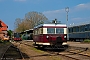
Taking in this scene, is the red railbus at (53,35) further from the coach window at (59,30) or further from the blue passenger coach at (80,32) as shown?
the blue passenger coach at (80,32)

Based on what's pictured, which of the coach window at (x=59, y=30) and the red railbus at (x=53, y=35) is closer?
the red railbus at (x=53, y=35)

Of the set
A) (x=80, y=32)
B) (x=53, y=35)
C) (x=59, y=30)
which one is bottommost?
(x=53, y=35)

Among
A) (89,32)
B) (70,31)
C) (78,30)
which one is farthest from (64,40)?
(70,31)

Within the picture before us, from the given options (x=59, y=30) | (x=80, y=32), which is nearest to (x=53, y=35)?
(x=59, y=30)

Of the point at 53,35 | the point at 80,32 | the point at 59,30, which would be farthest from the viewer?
the point at 80,32

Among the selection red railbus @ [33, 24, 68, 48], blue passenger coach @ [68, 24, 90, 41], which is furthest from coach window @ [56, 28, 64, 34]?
blue passenger coach @ [68, 24, 90, 41]

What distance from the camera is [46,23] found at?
2066cm

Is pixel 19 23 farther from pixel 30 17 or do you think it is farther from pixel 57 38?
pixel 57 38

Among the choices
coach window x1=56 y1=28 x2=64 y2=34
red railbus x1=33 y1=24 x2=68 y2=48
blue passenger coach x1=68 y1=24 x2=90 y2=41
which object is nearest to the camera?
red railbus x1=33 y1=24 x2=68 y2=48

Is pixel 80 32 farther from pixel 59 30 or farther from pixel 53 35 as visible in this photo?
pixel 53 35

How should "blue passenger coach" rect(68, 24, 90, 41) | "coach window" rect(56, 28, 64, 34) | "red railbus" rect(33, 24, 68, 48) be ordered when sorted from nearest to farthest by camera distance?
1. "red railbus" rect(33, 24, 68, 48)
2. "coach window" rect(56, 28, 64, 34)
3. "blue passenger coach" rect(68, 24, 90, 41)

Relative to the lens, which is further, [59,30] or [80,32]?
[80,32]

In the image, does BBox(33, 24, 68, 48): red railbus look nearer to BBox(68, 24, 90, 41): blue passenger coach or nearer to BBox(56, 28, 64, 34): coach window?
BBox(56, 28, 64, 34): coach window

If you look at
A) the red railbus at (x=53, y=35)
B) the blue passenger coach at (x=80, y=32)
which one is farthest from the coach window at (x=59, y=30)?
the blue passenger coach at (x=80, y=32)
